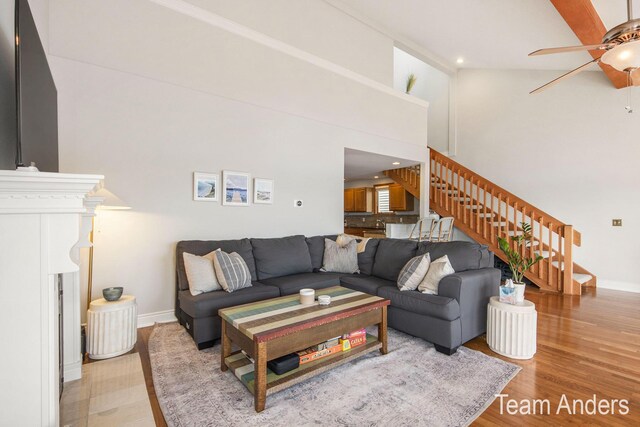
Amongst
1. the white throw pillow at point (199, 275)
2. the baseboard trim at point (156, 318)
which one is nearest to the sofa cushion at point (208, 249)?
the white throw pillow at point (199, 275)

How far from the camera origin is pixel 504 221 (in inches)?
225

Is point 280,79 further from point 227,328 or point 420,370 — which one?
point 420,370

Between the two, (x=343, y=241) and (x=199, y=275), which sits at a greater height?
(x=343, y=241)

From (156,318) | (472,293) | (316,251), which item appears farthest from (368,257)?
(156,318)

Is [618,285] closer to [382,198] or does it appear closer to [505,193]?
[505,193]

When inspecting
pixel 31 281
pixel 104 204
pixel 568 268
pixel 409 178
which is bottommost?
pixel 568 268

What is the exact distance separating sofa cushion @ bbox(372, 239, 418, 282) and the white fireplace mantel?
9.78ft

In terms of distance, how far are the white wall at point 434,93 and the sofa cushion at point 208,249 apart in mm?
5970

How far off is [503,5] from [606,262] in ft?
14.5

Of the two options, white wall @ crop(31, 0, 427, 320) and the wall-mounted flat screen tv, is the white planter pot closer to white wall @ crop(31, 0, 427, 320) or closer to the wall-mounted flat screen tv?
white wall @ crop(31, 0, 427, 320)

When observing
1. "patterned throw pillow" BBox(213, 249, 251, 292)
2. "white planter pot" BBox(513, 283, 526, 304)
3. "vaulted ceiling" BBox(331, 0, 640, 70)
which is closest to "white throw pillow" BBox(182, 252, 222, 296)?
"patterned throw pillow" BBox(213, 249, 251, 292)

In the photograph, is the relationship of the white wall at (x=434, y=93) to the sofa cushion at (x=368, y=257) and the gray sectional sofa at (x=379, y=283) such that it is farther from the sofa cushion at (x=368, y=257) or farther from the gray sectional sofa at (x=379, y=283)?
the gray sectional sofa at (x=379, y=283)

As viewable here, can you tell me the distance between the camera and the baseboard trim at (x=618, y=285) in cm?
465

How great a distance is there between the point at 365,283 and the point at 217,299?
1572mm
